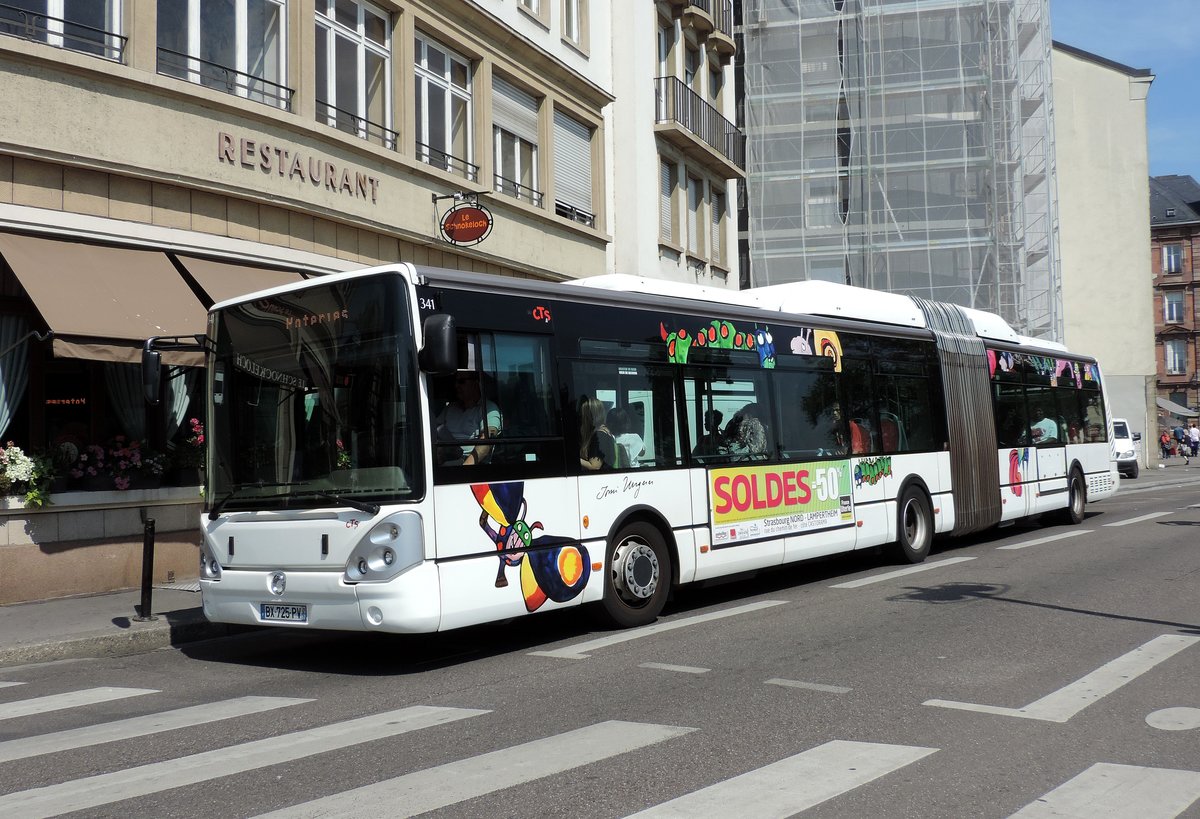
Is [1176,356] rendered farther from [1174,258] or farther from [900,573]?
[900,573]

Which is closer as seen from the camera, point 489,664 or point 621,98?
point 489,664

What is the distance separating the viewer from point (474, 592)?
8062 millimetres

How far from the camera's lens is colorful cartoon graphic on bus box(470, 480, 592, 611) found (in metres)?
8.29

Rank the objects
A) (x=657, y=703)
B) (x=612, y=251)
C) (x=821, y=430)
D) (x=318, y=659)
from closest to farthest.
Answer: (x=657, y=703), (x=318, y=659), (x=821, y=430), (x=612, y=251)

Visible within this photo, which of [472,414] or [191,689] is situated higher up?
[472,414]

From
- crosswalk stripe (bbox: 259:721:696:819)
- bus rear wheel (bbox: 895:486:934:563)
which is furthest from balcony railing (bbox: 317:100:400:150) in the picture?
crosswalk stripe (bbox: 259:721:696:819)

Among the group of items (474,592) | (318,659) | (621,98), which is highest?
(621,98)

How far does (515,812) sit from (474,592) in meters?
3.52

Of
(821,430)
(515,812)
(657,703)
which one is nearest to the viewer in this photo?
(515,812)

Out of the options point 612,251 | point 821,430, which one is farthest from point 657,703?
point 612,251

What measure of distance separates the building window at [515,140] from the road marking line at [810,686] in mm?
13980

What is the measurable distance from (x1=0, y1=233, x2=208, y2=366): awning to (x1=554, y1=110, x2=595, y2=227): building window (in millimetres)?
9785

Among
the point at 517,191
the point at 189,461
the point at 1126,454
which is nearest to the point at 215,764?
the point at 189,461

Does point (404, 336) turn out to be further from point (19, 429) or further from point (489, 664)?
point (19, 429)
